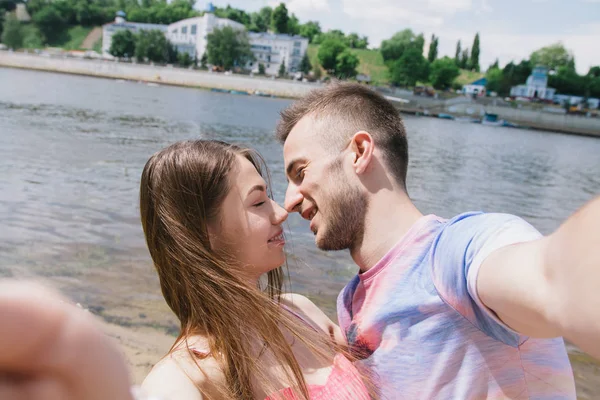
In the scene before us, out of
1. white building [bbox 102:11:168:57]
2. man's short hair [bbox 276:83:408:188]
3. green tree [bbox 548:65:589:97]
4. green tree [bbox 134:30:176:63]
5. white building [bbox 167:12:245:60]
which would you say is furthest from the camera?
white building [bbox 102:11:168:57]

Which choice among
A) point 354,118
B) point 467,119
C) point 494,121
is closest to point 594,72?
point 494,121

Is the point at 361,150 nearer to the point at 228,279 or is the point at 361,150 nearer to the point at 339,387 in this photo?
the point at 228,279

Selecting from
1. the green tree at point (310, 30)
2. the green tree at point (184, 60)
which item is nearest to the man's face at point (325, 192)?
the green tree at point (184, 60)

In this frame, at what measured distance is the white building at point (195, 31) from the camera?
307ft

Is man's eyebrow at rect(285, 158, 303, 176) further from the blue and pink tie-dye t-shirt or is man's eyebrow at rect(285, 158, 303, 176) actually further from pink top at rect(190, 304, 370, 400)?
pink top at rect(190, 304, 370, 400)

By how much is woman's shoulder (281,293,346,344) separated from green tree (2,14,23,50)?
99725mm

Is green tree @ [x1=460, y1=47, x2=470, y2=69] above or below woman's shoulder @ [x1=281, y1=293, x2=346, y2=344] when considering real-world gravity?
above

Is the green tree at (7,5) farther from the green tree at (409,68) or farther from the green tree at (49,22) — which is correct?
the green tree at (409,68)

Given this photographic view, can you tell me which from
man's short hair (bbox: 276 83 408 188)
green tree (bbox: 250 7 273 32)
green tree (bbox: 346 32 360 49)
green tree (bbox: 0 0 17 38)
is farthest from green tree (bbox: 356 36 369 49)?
man's short hair (bbox: 276 83 408 188)

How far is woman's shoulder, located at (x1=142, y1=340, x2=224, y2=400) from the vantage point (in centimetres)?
173

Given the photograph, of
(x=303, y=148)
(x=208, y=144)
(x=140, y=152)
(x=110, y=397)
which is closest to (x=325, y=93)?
(x=303, y=148)

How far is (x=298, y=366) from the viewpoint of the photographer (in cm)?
204

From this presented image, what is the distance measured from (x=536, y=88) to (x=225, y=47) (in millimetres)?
45528

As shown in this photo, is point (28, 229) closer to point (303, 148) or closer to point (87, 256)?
point (87, 256)
